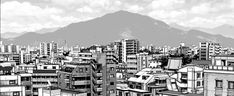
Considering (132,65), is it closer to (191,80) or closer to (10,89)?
(191,80)

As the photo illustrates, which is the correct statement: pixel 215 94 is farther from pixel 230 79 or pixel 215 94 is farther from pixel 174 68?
pixel 174 68

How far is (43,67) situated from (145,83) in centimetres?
2766

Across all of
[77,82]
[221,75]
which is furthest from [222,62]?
[77,82]

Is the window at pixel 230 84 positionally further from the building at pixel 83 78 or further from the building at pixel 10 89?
the building at pixel 83 78

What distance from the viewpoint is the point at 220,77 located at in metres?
25.1

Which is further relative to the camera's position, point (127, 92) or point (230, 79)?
point (127, 92)

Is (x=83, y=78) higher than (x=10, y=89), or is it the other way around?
(x=10, y=89)

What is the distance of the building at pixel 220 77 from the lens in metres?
24.5

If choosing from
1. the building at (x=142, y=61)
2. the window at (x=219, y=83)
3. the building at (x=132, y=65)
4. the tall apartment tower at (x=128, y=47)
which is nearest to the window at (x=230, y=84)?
the window at (x=219, y=83)

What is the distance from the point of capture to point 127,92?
1892 inches

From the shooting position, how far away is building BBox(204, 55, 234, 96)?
80.4ft

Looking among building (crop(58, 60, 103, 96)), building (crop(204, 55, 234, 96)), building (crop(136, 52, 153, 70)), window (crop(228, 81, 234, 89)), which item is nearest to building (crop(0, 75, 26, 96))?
building (crop(58, 60, 103, 96))

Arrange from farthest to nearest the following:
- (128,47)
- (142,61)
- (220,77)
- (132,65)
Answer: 1. (128,47)
2. (132,65)
3. (142,61)
4. (220,77)

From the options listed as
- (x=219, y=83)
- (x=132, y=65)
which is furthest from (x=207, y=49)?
(x=219, y=83)
